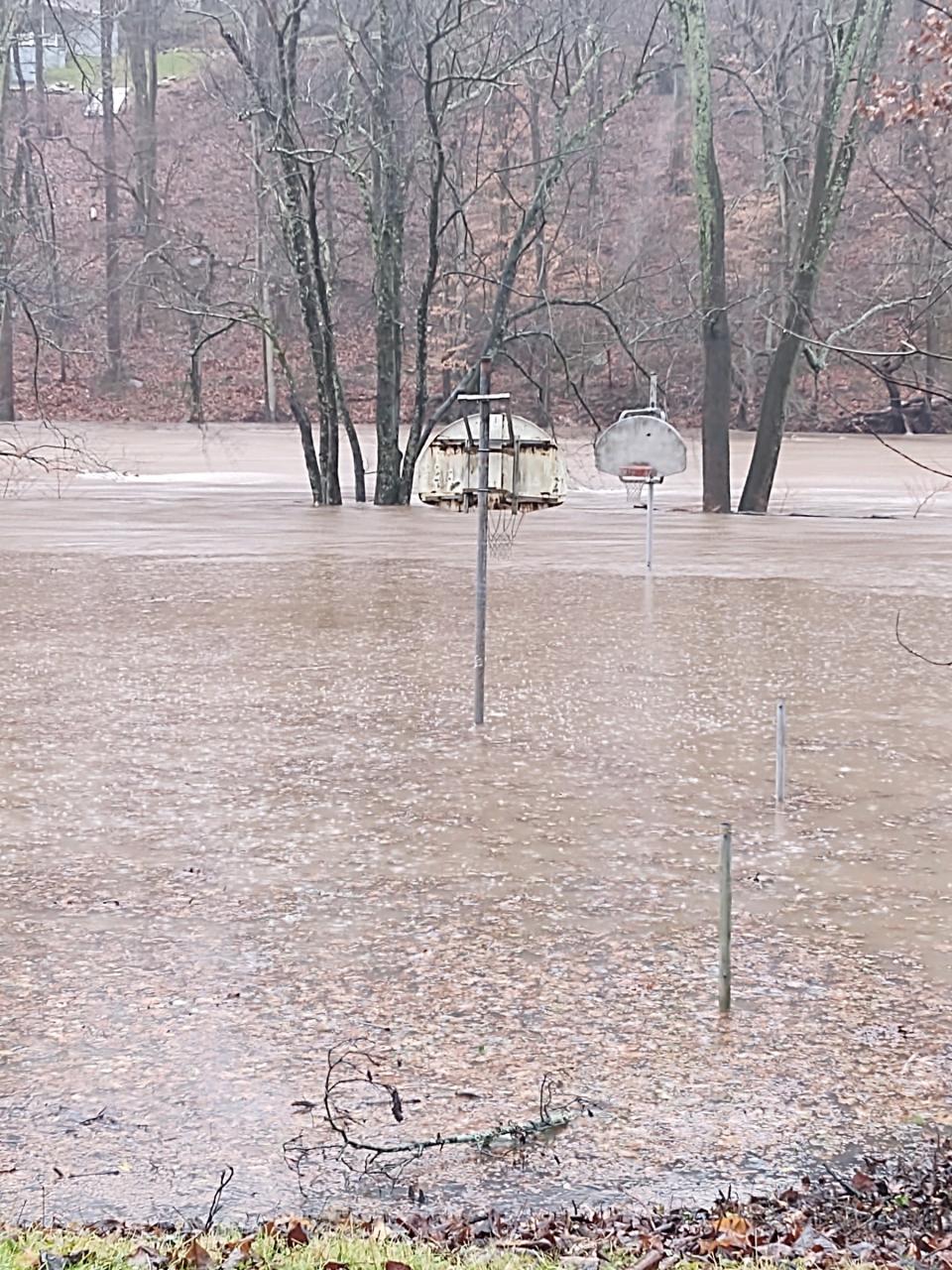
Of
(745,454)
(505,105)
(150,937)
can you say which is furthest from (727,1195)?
(505,105)

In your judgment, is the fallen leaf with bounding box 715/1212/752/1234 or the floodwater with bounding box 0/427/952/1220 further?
the floodwater with bounding box 0/427/952/1220

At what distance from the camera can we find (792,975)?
22.5 feet

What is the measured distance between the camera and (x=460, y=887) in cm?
802

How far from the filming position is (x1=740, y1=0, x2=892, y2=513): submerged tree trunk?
2503 centimetres

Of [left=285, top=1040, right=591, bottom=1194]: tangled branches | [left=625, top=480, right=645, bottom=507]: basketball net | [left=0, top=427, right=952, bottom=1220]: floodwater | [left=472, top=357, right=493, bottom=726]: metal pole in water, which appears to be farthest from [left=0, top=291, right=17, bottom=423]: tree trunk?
[left=285, top=1040, right=591, bottom=1194]: tangled branches

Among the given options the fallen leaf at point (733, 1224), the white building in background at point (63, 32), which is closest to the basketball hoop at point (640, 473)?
the white building in background at point (63, 32)

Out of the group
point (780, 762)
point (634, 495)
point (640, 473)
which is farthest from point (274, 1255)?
point (634, 495)

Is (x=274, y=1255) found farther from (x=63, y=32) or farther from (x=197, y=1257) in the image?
(x=63, y=32)

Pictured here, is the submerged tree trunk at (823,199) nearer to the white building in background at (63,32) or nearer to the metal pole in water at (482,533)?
the white building in background at (63,32)

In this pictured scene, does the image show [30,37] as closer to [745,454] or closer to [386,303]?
[386,303]

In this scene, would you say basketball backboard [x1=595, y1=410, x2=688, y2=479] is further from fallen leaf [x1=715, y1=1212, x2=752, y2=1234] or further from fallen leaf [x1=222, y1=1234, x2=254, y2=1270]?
fallen leaf [x1=222, y1=1234, x2=254, y2=1270]

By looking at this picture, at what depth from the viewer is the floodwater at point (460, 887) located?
5488 millimetres

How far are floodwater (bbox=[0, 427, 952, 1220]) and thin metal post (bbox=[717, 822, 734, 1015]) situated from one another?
9 centimetres

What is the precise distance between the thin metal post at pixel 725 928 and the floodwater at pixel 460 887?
9 centimetres
